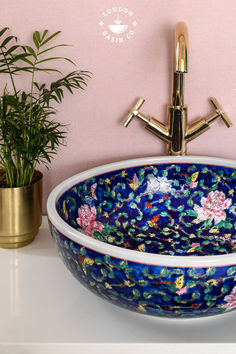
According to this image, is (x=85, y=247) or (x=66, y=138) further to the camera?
(x=66, y=138)

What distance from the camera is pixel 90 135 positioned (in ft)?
3.87

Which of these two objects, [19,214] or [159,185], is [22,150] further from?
[159,185]

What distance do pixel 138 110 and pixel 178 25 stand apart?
0.75 ft

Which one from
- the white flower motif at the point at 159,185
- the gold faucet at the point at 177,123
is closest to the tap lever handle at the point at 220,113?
the gold faucet at the point at 177,123

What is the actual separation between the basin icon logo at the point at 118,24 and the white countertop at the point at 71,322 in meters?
0.60

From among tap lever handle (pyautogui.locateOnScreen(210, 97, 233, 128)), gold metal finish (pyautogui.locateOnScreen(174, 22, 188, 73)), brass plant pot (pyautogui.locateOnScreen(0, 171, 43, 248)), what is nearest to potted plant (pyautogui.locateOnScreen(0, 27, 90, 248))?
brass plant pot (pyautogui.locateOnScreen(0, 171, 43, 248))

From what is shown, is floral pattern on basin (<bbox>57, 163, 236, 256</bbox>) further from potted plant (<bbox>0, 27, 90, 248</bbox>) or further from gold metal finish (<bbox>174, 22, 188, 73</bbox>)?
gold metal finish (<bbox>174, 22, 188, 73</bbox>)

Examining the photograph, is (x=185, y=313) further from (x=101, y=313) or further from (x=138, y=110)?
(x=138, y=110)

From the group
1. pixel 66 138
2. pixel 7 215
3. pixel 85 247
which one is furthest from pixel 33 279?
pixel 66 138

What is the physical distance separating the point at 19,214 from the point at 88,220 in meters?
0.16

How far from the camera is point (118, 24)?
1098 mm

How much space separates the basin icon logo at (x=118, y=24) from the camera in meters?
1.09

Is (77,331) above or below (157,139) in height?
below

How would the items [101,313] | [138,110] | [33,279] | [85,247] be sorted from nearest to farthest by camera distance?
[85,247] → [101,313] → [33,279] → [138,110]
